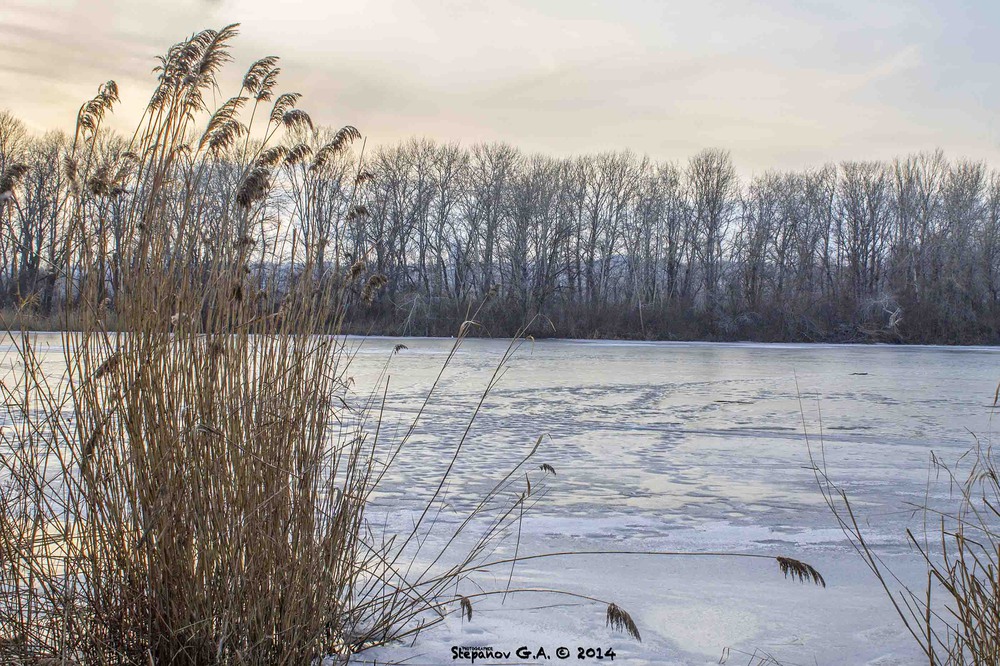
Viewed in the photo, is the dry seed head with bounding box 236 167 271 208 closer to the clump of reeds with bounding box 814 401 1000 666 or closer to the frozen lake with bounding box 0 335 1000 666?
the frozen lake with bounding box 0 335 1000 666

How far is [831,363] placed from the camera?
73.0 feet

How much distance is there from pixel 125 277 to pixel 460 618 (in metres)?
1.89

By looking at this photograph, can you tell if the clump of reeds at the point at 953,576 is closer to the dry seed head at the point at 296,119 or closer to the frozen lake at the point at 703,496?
the frozen lake at the point at 703,496

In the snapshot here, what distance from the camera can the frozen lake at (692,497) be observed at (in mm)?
3383

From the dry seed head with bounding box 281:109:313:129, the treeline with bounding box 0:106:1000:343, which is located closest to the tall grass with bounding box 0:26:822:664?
the dry seed head with bounding box 281:109:313:129

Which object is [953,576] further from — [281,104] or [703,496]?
[703,496]

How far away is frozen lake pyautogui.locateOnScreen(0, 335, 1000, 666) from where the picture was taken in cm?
338

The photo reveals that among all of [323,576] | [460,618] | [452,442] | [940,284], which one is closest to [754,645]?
[460,618]

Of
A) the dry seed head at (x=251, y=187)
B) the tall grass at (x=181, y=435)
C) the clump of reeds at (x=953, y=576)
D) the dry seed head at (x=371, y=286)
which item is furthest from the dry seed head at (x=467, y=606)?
the dry seed head at (x=251, y=187)

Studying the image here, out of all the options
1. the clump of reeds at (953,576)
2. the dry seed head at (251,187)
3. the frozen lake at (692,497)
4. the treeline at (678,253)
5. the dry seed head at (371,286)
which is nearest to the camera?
the clump of reeds at (953,576)

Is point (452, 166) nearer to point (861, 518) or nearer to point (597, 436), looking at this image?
point (597, 436)

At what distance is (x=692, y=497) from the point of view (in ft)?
19.9

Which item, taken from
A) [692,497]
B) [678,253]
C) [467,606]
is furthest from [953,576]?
[678,253]

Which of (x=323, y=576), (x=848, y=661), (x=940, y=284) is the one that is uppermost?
(x=940, y=284)
